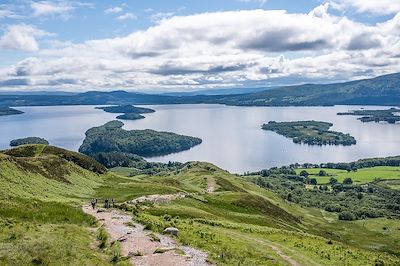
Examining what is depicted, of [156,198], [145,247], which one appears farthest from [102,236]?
[156,198]

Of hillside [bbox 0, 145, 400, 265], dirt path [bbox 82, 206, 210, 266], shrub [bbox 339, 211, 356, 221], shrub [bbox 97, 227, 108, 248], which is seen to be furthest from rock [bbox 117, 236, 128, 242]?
shrub [bbox 339, 211, 356, 221]

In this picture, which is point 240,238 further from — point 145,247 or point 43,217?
point 43,217

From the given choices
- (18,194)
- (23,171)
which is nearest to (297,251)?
(18,194)

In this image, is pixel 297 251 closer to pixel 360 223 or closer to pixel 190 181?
pixel 190 181

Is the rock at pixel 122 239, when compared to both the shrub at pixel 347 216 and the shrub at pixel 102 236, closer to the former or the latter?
the shrub at pixel 102 236

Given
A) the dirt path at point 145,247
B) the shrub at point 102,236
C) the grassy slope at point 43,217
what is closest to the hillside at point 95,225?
the grassy slope at point 43,217
